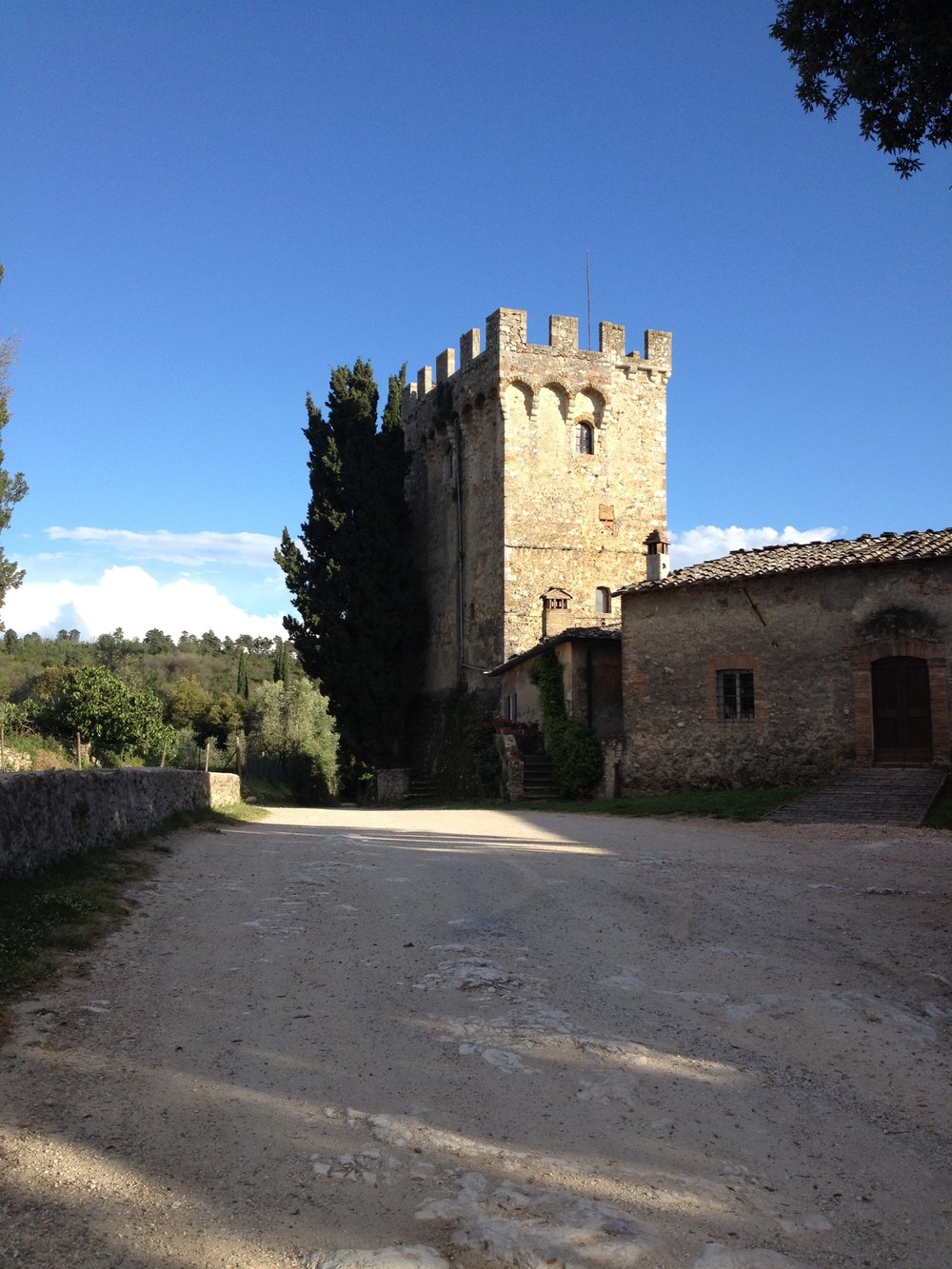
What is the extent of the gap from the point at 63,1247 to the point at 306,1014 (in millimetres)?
2200

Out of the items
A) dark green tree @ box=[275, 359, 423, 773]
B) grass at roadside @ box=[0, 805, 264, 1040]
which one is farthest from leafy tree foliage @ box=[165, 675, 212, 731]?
grass at roadside @ box=[0, 805, 264, 1040]

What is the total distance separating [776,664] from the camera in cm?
2058

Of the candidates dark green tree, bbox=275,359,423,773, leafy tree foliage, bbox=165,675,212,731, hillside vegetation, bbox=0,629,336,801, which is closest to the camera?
hillside vegetation, bbox=0,629,336,801

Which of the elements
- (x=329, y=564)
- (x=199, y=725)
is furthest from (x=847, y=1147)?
(x=199, y=725)

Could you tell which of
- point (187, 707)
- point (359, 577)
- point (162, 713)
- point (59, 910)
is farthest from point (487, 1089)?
point (187, 707)

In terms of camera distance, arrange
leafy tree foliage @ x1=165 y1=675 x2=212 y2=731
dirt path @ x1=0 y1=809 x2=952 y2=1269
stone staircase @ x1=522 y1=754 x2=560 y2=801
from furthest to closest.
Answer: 1. leafy tree foliage @ x1=165 y1=675 x2=212 y2=731
2. stone staircase @ x1=522 y1=754 x2=560 y2=801
3. dirt path @ x1=0 y1=809 x2=952 y2=1269

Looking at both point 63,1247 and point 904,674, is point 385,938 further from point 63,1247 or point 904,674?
point 904,674

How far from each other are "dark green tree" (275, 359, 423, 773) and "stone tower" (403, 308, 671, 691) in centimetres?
209

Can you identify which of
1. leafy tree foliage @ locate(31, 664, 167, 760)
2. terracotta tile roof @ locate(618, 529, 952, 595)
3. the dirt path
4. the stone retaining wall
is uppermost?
terracotta tile roof @ locate(618, 529, 952, 595)

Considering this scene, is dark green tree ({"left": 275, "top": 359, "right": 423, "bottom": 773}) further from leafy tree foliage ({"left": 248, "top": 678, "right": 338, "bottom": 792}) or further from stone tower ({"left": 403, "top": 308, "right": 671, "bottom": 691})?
leafy tree foliage ({"left": 248, "top": 678, "right": 338, "bottom": 792})

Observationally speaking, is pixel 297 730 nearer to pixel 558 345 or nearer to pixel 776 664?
pixel 558 345

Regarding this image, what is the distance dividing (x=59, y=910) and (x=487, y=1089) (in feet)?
13.3

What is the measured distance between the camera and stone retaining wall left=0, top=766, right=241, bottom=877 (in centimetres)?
749

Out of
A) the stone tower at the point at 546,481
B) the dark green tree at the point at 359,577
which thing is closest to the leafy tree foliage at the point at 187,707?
the dark green tree at the point at 359,577
